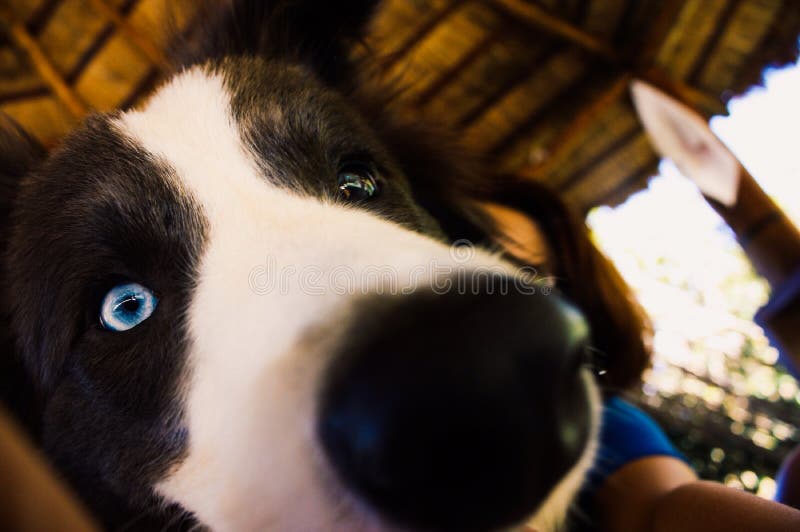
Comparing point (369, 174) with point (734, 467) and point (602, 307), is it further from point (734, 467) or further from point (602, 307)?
point (734, 467)

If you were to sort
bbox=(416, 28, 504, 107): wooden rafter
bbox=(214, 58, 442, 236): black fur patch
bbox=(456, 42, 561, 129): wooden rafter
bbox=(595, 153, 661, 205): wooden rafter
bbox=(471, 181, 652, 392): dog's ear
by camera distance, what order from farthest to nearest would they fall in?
bbox=(595, 153, 661, 205): wooden rafter < bbox=(456, 42, 561, 129): wooden rafter < bbox=(416, 28, 504, 107): wooden rafter < bbox=(471, 181, 652, 392): dog's ear < bbox=(214, 58, 442, 236): black fur patch

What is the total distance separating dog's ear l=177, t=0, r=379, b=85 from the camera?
1.25m

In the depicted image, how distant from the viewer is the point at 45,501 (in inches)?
9.3

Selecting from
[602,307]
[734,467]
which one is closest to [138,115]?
[602,307]

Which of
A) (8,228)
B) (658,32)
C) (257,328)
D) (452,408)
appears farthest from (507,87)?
(452,408)

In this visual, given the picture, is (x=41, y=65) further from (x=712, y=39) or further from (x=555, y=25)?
(x=712, y=39)

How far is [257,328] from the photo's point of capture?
1.75ft

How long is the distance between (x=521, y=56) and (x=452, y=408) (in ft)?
15.5

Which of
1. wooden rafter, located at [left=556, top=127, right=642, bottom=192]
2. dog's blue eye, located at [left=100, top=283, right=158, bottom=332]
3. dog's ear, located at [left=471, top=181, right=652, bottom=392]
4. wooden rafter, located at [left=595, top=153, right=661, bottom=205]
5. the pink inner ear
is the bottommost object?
wooden rafter, located at [left=595, top=153, right=661, bottom=205]

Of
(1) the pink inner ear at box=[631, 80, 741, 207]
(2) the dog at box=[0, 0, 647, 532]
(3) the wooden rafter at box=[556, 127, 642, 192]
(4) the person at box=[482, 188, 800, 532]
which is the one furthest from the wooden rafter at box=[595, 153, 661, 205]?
(2) the dog at box=[0, 0, 647, 532]

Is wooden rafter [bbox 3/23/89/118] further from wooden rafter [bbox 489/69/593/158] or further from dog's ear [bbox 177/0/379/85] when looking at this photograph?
wooden rafter [bbox 489/69/593/158]

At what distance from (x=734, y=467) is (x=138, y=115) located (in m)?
5.24

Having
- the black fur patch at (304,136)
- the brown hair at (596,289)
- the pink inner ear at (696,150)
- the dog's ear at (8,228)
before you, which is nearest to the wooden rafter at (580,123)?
the brown hair at (596,289)

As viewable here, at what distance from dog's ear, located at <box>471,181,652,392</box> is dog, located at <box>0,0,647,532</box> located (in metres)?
0.43
